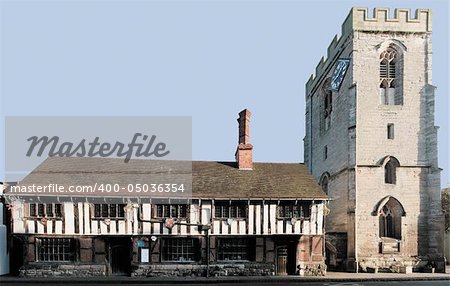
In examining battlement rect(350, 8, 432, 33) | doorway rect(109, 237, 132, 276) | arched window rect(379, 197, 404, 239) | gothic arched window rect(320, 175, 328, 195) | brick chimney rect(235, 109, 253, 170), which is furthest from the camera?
gothic arched window rect(320, 175, 328, 195)

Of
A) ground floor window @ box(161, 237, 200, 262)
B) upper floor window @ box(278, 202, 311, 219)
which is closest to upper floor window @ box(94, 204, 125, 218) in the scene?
ground floor window @ box(161, 237, 200, 262)

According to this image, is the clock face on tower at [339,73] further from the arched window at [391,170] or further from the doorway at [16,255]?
the doorway at [16,255]

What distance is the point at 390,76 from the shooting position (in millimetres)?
26516

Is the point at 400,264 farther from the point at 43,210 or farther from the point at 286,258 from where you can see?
the point at 43,210

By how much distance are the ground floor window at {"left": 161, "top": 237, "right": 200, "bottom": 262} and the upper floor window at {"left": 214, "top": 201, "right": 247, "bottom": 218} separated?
1856 mm

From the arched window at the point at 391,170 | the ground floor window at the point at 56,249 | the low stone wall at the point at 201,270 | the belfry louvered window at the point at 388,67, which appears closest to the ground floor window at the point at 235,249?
the low stone wall at the point at 201,270

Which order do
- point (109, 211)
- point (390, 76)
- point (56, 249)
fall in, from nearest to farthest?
point (56, 249) < point (109, 211) < point (390, 76)

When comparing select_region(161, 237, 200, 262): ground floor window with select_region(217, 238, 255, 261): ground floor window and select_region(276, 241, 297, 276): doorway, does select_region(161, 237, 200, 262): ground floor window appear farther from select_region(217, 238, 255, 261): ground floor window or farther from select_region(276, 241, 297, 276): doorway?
select_region(276, 241, 297, 276): doorway

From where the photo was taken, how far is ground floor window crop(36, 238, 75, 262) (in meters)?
21.6

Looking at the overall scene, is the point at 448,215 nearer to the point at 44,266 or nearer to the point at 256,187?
the point at 256,187

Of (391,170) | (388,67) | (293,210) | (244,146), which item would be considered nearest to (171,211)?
(244,146)

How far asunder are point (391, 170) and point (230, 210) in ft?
34.0

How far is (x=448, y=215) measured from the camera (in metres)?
35.8

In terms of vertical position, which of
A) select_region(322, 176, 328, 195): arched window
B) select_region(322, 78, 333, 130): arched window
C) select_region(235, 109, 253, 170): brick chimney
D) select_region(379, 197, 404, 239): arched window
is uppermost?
select_region(322, 78, 333, 130): arched window
